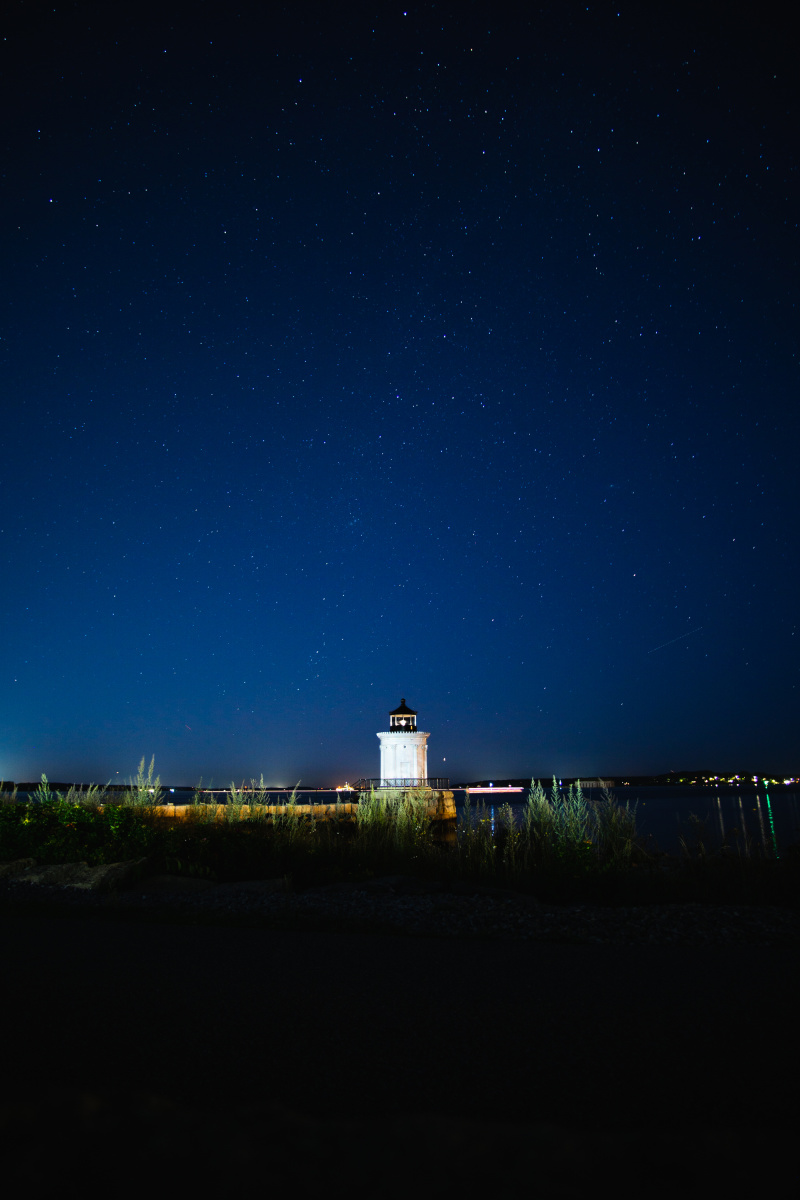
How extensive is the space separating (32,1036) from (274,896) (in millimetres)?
3675

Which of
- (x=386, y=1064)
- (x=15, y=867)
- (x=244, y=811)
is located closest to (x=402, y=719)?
(x=244, y=811)

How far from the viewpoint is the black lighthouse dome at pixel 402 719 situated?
28516 millimetres

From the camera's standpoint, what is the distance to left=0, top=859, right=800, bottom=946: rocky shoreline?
14.6 feet

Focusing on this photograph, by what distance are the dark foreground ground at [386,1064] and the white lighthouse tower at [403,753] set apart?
2369 cm

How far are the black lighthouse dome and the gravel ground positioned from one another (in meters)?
22.2

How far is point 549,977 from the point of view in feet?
9.83

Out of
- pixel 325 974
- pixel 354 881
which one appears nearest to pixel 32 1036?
pixel 325 974

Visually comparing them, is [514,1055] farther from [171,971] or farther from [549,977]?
[171,971]

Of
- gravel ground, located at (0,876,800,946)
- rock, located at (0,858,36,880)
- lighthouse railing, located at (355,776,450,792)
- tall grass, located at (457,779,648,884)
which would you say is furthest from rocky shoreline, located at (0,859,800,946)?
lighthouse railing, located at (355,776,450,792)

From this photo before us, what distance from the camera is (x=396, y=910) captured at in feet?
17.2

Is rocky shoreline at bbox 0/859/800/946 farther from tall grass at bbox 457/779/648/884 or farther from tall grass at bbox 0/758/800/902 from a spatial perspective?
tall grass at bbox 457/779/648/884

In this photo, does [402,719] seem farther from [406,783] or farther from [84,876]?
[84,876]

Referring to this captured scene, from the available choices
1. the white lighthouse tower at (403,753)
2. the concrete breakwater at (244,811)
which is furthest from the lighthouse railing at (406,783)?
the concrete breakwater at (244,811)

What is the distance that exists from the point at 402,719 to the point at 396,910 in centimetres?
2360
